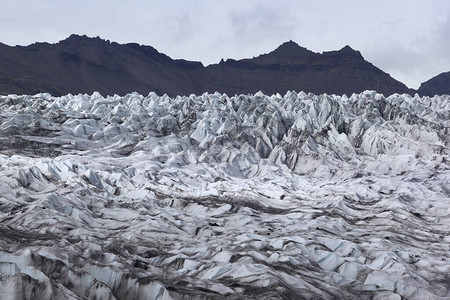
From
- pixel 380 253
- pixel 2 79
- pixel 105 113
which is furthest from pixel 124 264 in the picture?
pixel 2 79

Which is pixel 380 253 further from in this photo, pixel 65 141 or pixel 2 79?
pixel 2 79

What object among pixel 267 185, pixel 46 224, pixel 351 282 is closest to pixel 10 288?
pixel 46 224

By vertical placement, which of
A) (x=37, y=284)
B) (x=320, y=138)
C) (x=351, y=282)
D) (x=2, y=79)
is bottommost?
(x=351, y=282)

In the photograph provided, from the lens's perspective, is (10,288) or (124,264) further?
(124,264)

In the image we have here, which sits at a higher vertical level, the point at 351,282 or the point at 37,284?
the point at 37,284

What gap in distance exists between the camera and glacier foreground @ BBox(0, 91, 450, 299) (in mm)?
26078

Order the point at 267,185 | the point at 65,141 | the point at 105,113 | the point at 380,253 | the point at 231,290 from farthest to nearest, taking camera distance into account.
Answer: the point at 105,113 → the point at 65,141 → the point at 267,185 → the point at 380,253 → the point at 231,290

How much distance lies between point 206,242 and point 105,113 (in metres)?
48.1

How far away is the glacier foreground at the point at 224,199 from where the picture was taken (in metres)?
26.1

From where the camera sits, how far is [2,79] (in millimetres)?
199125

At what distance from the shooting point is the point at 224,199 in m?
46.1

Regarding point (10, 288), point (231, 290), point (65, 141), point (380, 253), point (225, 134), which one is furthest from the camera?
point (225, 134)

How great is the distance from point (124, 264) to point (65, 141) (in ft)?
124

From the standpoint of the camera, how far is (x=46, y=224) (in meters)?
33.9
